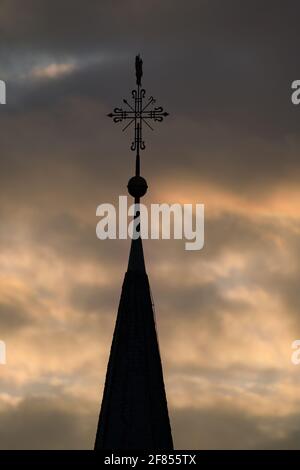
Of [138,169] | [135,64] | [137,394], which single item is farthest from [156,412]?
[135,64]

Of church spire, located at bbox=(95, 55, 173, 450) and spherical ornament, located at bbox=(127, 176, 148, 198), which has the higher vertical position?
spherical ornament, located at bbox=(127, 176, 148, 198)

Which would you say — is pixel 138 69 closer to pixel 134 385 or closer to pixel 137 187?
pixel 137 187

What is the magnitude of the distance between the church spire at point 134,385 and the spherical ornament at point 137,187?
3.55 m

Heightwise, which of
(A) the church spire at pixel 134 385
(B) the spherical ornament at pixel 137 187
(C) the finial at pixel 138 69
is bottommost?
(A) the church spire at pixel 134 385

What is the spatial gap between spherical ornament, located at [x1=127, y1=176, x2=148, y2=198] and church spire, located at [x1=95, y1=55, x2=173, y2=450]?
3547 millimetres

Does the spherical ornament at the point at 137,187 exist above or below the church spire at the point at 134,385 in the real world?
above

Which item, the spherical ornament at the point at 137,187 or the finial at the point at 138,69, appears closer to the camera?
the spherical ornament at the point at 137,187

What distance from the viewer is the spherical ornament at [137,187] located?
5897 centimetres

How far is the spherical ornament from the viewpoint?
5897 centimetres

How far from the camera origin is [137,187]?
58969 mm

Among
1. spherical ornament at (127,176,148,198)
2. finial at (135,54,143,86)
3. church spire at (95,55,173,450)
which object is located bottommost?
church spire at (95,55,173,450)
